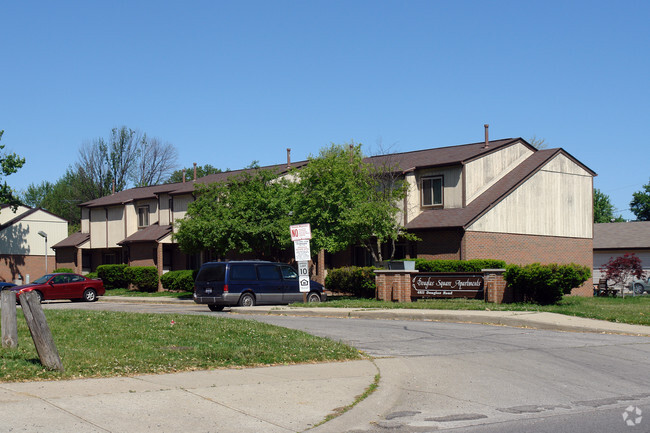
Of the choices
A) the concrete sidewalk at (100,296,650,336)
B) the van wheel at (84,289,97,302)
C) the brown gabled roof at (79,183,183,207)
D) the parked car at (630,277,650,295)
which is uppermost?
the brown gabled roof at (79,183,183,207)

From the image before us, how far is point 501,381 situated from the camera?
1052 centimetres

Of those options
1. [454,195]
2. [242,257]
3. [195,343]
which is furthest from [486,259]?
[195,343]

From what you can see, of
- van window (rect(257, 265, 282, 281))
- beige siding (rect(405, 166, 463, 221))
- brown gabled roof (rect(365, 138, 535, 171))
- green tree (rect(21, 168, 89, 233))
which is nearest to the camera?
van window (rect(257, 265, 282, 281))

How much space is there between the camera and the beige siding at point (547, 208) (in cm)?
3475

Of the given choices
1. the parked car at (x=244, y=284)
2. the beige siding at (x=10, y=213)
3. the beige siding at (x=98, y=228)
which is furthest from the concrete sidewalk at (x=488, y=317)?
the beige siding at (x=10, y=213)

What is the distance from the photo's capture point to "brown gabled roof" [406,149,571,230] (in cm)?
3319

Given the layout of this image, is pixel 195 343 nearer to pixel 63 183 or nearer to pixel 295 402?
pixel 295 402

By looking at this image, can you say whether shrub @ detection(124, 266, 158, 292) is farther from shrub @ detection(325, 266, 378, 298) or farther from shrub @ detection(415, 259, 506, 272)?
shrub @ detection(415, 259, 506, 272)

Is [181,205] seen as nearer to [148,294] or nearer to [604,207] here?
[148,294]

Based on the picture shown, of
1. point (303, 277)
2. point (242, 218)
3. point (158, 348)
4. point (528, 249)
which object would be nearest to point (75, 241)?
point (242, 218)

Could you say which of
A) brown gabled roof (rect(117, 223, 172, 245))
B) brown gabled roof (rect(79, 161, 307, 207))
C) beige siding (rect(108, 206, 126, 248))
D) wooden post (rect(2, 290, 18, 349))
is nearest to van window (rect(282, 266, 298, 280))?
wooden post (rect(2, 290, 18, 349))

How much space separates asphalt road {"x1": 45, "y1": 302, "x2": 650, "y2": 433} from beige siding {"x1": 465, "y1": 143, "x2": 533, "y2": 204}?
18.8 m

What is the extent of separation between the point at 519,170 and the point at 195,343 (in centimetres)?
2796

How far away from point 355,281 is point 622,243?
86.5 feet
